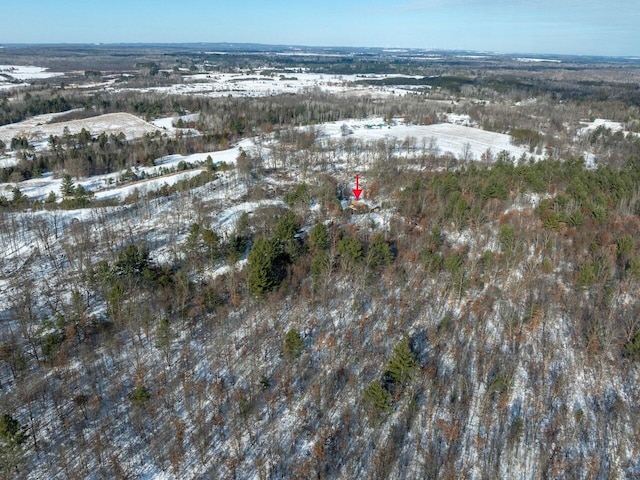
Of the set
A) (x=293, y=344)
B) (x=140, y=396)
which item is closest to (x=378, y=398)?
(x=293, y=344)

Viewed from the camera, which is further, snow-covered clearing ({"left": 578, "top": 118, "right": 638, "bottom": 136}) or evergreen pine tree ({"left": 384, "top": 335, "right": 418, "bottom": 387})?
snow-covered clearing ({"left": 578, "top": 118, "right": 638, "bottom": 136})

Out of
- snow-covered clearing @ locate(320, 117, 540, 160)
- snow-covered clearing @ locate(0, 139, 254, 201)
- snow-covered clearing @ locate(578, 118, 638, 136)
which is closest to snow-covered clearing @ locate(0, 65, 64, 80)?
snow-covered clearing @ locate(0, 139, 254, 201)

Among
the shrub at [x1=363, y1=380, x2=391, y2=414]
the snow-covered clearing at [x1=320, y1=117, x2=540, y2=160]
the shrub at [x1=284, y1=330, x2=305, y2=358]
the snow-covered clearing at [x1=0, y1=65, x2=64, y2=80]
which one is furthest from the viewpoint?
the snow-covered clearing at [x1=0, y1=65, x2=64, y2=80]

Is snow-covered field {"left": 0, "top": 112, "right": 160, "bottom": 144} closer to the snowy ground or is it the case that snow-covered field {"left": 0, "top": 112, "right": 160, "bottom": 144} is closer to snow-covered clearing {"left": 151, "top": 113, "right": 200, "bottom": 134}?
the snowy ground

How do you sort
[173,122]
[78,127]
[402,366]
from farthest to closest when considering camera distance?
[173,122], [78,127], [402,366]

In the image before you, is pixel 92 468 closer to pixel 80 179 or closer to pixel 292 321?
pixel 292 321

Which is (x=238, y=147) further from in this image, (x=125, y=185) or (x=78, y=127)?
(x=78, y=127)

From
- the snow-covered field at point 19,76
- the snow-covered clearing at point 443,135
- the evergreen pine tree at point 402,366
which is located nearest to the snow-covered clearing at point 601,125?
the snow-covered clearing at point 443,135

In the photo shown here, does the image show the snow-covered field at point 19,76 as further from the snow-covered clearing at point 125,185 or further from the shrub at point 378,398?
the shrub at point 378,398
